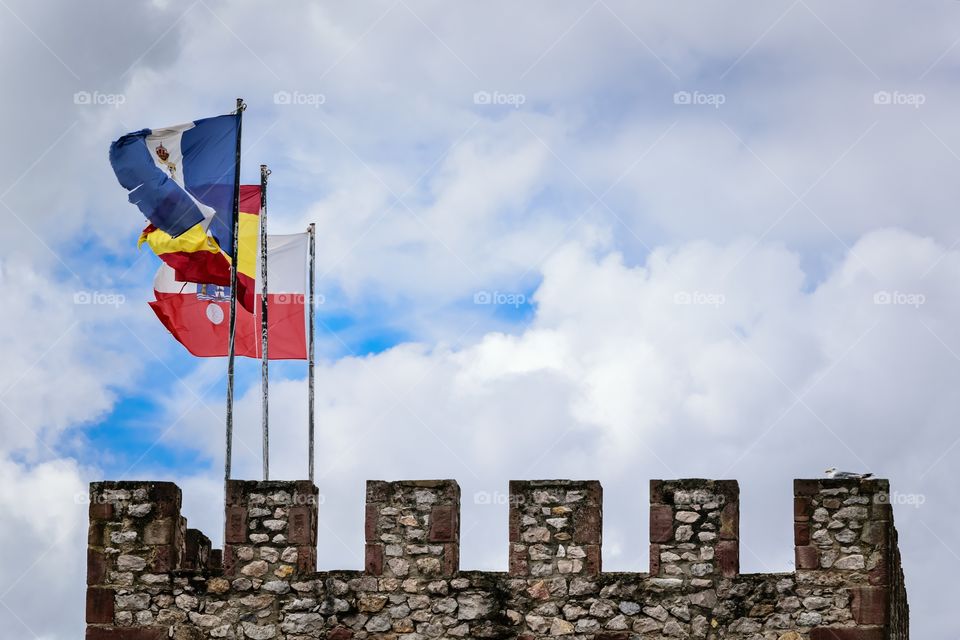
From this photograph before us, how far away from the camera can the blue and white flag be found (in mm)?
24188

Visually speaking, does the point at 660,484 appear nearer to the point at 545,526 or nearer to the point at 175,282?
the point at 545,526

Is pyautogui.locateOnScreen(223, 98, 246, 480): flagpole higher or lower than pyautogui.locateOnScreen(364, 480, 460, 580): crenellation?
higher

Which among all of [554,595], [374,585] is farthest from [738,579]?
[374,585]

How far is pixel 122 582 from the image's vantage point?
816 inches

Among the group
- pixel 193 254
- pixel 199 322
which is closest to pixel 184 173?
pixel 193 254

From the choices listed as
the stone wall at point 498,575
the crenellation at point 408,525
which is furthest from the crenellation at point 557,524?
the crenellation at point 408,525

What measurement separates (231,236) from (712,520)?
7.71 meters

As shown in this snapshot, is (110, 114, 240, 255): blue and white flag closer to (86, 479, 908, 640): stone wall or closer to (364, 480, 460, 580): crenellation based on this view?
(86, 479, 908, 640): stone wall

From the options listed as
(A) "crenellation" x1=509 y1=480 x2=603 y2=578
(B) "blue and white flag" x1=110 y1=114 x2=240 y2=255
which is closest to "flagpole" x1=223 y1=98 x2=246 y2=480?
(B) "blue and white flag" x1=110 y1=114 x2=240 y2=255

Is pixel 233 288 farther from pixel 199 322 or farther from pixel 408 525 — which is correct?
pixel 408 525

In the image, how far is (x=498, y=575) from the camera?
20.2 meters

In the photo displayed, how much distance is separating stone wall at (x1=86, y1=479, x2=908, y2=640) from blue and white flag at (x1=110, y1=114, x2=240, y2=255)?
4.52 metres

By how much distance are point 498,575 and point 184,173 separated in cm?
752

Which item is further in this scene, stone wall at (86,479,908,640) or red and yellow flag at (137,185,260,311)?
red and yellow flag at (137,185,260,311)
